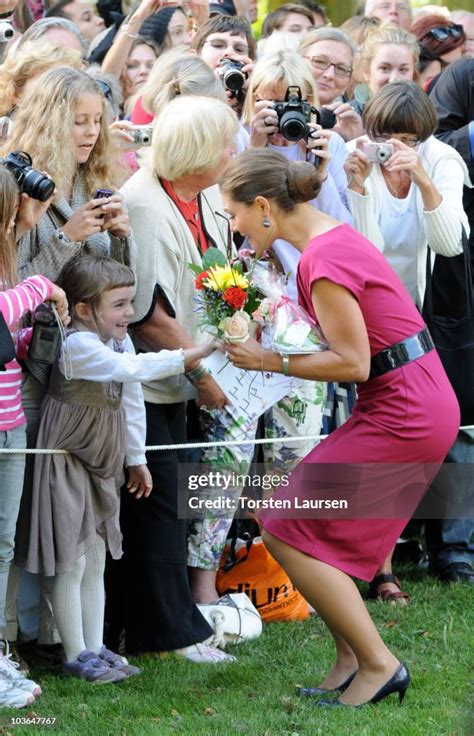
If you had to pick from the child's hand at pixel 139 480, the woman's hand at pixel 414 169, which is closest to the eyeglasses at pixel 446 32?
the woman's hand at pixel 414 169

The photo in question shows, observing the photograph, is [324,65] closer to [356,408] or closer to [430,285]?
[430,285]

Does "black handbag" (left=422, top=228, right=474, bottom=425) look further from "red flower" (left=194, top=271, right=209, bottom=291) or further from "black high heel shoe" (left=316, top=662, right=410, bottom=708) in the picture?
"black high heel shoe" (left=316, top=662, right=410, bottom=708)

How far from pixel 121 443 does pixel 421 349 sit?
44.7 inches

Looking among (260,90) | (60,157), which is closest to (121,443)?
(60,157)

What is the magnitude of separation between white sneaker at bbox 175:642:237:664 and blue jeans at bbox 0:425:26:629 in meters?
0.87

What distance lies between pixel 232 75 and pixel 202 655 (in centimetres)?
273

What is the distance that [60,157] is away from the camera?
14.8 ft

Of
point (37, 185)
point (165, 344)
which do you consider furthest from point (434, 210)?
point (37, 185)

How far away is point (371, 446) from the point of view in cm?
418

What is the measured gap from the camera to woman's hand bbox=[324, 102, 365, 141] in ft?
20.2

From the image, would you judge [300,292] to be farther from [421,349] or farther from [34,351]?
[34,351]

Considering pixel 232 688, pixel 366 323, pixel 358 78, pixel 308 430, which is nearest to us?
pixel 366 323

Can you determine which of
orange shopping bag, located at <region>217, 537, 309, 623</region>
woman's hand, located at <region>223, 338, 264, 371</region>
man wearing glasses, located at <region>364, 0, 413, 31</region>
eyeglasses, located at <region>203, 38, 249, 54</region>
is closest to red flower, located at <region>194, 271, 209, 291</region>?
woman's hand, located at <region>223, 338, 264, 371</region>

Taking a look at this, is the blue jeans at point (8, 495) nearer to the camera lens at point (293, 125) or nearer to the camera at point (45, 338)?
the camera at point (45, 338)
